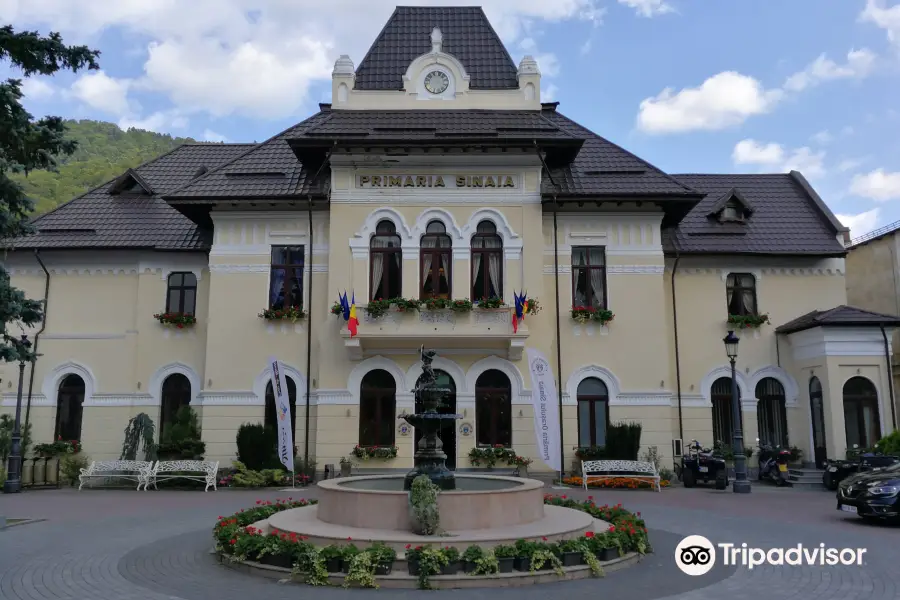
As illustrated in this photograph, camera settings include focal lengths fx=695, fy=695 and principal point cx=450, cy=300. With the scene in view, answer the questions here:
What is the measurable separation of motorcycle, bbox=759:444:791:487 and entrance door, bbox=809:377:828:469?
1.16 m

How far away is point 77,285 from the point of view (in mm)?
24625

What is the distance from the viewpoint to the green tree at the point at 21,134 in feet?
33.1

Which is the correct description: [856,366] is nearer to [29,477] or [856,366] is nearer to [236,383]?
[236,383]

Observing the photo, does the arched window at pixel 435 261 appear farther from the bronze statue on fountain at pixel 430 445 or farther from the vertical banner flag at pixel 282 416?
the bronze statue on fountain at pixel 430 445

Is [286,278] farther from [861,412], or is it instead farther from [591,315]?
[861,412]

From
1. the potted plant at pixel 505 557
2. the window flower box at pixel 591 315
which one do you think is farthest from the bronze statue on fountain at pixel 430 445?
the window flower box at pixel 591 315

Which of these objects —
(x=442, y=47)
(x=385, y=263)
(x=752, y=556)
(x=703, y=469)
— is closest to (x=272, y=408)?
(x=385, y=263)

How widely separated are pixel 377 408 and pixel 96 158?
2070 inches

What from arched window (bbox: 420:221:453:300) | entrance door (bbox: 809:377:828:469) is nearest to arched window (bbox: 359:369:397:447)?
arched window (bbox: 420:221:453:300)

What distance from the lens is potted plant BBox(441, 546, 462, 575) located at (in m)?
8.68

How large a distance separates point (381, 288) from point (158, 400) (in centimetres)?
876

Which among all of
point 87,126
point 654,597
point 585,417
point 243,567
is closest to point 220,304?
point 585,417

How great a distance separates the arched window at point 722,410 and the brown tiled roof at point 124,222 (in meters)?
18.4

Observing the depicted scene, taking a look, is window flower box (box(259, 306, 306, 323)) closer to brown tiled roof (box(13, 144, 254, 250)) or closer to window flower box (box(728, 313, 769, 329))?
brown tiled roof (box(13, 144, 254, 250))
